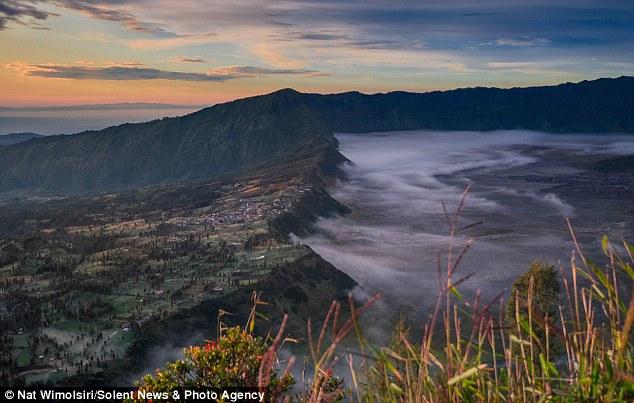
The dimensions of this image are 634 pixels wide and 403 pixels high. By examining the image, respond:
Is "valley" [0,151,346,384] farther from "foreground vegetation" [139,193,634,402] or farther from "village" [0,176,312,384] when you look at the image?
"foreground vegetation" [139,193,634,402]

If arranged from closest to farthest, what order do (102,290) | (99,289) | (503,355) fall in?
1. (503,355)
2. (102,290)
3. (99,289)

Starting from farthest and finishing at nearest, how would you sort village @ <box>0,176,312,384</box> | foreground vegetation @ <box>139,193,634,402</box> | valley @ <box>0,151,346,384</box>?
village @ <box>0,176,312,384</box> → valley @ <box>0,151,346,384</box> → foreground vegetation @ <box>139,193,634,402</box>

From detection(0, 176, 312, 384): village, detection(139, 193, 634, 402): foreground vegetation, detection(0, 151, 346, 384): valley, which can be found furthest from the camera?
detection(0, 176, 312, 384): village

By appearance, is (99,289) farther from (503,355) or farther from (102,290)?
(503,355)

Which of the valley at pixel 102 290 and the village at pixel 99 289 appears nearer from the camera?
the valley at pixel 102 290

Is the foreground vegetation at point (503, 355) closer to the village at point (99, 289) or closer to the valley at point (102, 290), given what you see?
the valley at point (102, 290)

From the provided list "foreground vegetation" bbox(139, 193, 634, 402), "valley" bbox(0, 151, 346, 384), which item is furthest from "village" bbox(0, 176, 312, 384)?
"foreground vegetation" bbox(139, 193, 634, 402)

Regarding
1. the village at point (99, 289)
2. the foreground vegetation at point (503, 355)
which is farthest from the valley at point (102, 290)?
the foreground vegetation at point (503, 355)

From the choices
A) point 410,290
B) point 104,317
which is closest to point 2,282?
point 104,317

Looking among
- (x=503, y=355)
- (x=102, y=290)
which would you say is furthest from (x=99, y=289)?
(x=503, y=355)

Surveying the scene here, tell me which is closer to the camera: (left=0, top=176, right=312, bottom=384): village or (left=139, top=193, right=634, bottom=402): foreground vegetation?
(left=139, top=193, right=634, bottom=402): foreground vegetation

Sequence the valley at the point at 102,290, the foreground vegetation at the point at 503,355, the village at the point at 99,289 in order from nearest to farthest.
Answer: the foreground vegetation at the point at 503,355
the valley at the point at 102,290
the village at the point at 99,289
